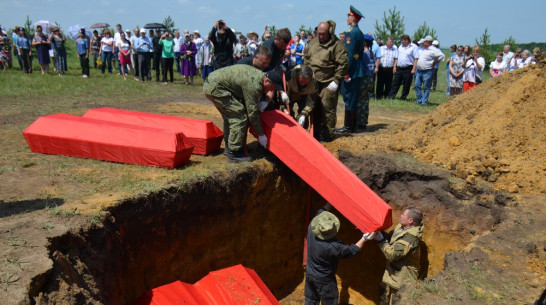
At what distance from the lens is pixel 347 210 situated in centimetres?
551

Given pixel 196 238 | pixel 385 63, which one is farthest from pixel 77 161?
pixel 385 63

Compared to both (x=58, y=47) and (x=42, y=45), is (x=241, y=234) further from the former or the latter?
(x=58, y=47)

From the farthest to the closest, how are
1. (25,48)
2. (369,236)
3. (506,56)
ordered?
(506,56) < (25,48) < (369,236)

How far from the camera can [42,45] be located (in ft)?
47.9

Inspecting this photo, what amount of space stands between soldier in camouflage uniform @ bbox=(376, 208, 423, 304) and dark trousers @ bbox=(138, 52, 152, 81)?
40.5ft

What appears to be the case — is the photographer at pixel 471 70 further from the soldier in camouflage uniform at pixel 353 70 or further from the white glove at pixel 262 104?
the white glove at pixel 262 104

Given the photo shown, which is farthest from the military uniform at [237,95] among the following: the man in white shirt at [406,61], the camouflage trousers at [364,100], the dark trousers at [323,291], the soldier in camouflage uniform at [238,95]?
the man in white shirt at [406,61]

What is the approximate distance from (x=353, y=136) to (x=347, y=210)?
2.82 meters

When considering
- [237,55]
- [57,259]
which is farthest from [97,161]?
[237,55]

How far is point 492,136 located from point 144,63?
12.4 m

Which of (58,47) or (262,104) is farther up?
(58,47)

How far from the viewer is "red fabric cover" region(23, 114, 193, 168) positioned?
5.50 metres

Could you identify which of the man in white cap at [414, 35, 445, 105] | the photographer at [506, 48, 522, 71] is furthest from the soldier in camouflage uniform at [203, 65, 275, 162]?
the photographer at [506, 48, 522, 71]

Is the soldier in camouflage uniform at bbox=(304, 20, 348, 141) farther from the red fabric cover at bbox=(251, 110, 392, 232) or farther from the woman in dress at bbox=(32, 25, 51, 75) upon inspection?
the woman in dress at bbox=(32, 25, 51, 75)
